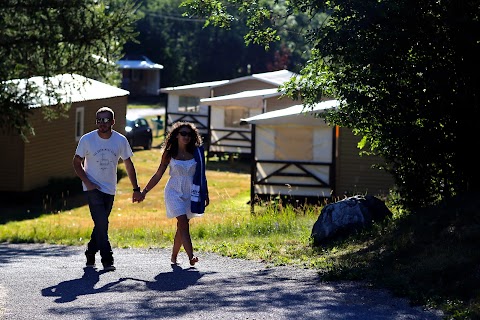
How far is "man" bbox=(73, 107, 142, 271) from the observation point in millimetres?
9977

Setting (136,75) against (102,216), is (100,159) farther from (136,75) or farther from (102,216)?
(136,75)

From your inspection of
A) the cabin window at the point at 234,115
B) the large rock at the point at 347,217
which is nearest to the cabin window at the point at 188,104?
the cabin window at the point at 234,115

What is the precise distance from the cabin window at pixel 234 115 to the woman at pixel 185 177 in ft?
95.5

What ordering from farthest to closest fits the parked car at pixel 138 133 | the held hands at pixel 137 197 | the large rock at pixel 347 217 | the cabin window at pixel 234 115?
1. the parked car at pixel 138 133
2. the cabin window at pixel 234 115
3. the large rock at pixel 347 217
4. the held hands at pixel 137 197

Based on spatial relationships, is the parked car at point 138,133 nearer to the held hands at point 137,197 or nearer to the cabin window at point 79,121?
the cabin window at point 79,121

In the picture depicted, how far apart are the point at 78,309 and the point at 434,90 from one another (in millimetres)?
5172

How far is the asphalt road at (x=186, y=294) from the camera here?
7.60 meters

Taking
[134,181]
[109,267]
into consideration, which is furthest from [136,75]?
[109,267]

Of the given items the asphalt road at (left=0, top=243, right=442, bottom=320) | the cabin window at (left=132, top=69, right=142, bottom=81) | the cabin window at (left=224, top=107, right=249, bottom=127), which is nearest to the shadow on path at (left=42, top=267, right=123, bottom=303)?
the asphalt road at (left=0, top=243, right=442, bottom=320)

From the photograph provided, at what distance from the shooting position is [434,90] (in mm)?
11086

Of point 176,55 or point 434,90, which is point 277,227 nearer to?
point 434,90

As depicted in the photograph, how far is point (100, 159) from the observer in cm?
1000

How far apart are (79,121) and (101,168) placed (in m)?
19.3

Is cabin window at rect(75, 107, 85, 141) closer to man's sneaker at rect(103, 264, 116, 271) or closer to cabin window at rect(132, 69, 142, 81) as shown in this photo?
man's sneaker at rect(103, 264, 116, 271)
